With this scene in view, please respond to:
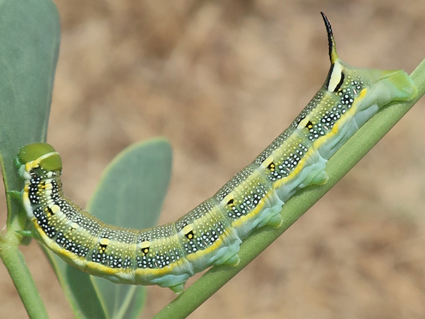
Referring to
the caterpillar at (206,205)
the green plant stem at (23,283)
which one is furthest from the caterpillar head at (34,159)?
the green plant stem at (23,283)

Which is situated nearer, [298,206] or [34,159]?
[298,206]

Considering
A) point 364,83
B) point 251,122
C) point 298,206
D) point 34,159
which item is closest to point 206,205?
point 298,206

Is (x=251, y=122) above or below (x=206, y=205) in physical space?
below

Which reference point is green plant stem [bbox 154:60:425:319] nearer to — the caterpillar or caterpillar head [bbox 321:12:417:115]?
caterpillar head [bbox 321:12:417:115]

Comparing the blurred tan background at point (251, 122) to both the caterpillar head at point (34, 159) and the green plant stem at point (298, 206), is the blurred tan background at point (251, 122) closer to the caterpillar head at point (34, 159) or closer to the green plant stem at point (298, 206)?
the caterpillar head at point (34, 159)

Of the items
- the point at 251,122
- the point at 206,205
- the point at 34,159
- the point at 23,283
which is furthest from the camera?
the point at 251,122

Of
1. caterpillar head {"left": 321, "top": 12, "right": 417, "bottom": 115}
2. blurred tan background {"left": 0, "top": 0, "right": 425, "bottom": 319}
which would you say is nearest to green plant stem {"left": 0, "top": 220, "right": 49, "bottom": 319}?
caterpillar head {"left": 321, "top": 12, "right": 417, "bottom": 115}

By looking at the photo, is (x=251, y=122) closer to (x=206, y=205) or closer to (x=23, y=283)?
(x=206, y=205)

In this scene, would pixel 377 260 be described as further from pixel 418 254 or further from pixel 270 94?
pixel 270 94
